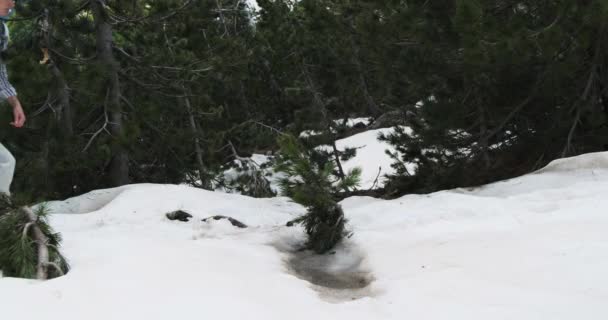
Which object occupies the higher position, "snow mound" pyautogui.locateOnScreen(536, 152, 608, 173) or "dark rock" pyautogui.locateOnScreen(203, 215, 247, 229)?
"snow mound" pyautogui.locateOnScreen(536, 152, 608, 173)

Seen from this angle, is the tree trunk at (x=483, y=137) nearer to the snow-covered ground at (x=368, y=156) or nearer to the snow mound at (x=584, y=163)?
Result: the snow mound at (x=584, y=163)

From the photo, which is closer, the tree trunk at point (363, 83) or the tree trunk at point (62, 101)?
the tree trunk at point (62, 101)

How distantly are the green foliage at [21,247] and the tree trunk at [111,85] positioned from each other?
15.4 ft

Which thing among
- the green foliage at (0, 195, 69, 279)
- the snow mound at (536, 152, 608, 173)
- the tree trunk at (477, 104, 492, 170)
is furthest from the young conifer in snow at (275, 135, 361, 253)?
the tree trunk at (477, 104, 492, 170)

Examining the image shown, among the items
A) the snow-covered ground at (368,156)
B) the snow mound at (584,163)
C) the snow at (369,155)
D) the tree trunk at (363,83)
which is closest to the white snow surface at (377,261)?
the snow mound at (584,163)

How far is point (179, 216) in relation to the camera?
505 cm

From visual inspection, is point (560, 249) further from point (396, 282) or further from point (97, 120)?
point (97, 120)

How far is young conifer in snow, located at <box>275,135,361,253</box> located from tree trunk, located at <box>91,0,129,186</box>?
4.17 metres

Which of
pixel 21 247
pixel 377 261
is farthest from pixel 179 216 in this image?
pixel 21 247

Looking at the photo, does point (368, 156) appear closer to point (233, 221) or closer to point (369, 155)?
point (369, 155)

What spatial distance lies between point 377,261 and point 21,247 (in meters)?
2.05

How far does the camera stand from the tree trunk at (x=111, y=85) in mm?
7973

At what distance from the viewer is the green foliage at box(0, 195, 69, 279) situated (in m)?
2.73

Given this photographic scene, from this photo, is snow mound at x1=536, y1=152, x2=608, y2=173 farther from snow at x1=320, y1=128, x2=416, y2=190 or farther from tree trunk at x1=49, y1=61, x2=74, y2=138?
snow at x1=320, y1=128, x2=416, y2=190
